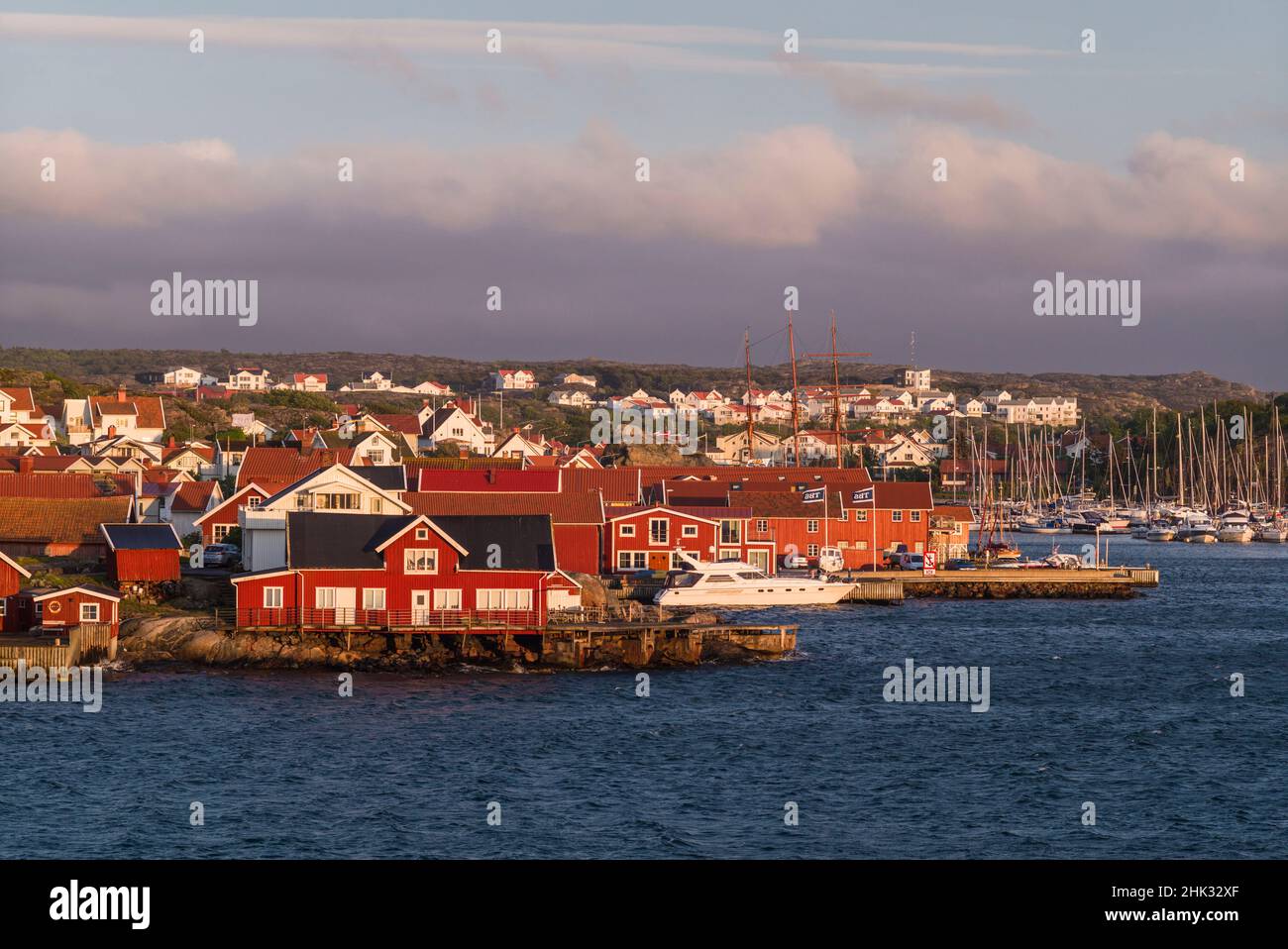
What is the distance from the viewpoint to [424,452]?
120375mm

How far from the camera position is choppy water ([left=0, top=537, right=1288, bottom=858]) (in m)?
26.3

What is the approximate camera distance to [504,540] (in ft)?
158

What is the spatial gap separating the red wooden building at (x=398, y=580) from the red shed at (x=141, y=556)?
5.41 meters

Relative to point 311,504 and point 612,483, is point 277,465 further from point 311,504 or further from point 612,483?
point 612,483

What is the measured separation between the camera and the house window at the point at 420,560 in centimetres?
4694

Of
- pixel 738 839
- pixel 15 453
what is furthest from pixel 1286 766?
pixel 15 453

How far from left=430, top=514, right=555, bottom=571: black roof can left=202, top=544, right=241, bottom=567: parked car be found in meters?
13.1

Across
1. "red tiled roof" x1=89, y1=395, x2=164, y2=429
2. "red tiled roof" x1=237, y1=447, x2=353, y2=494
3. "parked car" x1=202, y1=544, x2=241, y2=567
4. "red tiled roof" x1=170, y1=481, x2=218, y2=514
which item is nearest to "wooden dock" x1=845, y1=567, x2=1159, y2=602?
"red tiled roof" x1=237, y1=447, x2=353, y2=494

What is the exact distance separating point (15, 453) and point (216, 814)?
223ft

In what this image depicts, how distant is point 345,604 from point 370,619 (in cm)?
97
